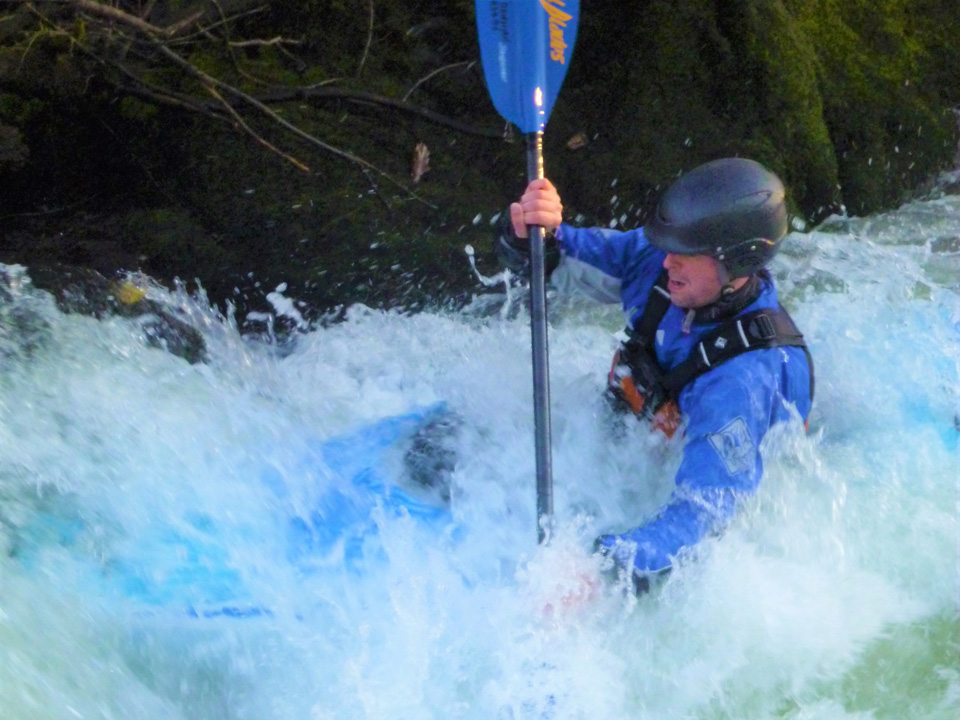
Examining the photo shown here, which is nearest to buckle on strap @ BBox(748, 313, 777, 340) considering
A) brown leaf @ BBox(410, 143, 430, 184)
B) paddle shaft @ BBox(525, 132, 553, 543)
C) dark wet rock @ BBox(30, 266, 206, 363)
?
paddle shaft @ BBox(525, 132, 553, 543)

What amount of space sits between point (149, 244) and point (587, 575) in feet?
9.79

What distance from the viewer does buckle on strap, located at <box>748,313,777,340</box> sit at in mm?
2230

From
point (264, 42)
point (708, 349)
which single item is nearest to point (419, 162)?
point (264, 42)

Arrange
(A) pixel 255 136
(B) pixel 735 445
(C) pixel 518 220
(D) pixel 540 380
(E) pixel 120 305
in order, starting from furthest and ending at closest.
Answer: (A) pixel 255 136 < (E) pixel 120 305 < (C) pixel 518 220 < (D) pixel 540 380 < (B) pixel 735 445

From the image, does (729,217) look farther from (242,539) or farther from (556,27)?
(242,539)

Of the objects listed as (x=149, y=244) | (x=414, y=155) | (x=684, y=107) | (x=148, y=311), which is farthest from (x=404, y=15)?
(x=148, y=311)

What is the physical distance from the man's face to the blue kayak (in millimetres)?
897

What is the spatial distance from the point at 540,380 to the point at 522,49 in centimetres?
132

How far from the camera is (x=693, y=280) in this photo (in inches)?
91.8

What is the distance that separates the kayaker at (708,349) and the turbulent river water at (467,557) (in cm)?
14

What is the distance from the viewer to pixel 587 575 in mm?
2043

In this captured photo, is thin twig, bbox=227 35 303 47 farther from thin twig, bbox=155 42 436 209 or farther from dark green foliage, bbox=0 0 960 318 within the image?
thin twig, bbox=155 42 436 209

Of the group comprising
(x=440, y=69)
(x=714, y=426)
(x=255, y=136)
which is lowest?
(x=714, y=426)

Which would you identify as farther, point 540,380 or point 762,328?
point 540,380
